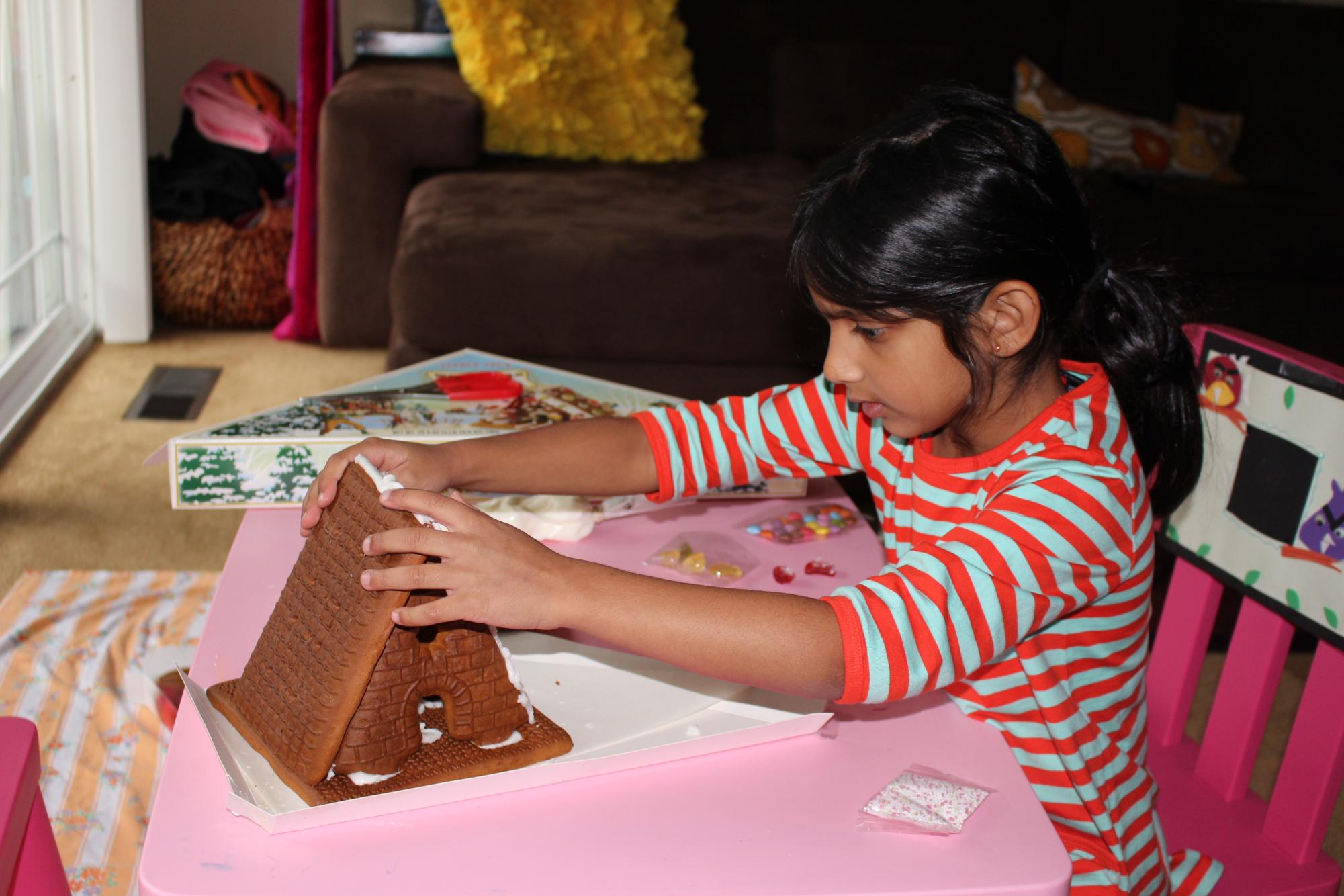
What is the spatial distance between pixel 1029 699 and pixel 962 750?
15 cm

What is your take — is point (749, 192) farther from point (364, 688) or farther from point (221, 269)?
point (364, 688)

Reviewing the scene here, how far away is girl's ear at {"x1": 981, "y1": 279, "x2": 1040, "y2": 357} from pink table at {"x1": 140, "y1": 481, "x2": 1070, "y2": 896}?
0.26 metres

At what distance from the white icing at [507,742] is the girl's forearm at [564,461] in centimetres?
29

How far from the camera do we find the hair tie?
2.92 feet

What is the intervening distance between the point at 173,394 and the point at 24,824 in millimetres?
1828

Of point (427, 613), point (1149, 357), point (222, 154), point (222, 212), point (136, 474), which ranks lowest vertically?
point (136, 474)

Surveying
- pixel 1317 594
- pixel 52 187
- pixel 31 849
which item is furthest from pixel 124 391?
pixel 1317 594

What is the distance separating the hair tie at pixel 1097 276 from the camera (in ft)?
2.92

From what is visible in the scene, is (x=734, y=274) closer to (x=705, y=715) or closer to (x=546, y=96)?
(x=546, y=96)

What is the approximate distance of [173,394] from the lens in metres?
2.47

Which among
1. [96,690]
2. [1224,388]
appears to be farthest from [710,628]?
[96,690]

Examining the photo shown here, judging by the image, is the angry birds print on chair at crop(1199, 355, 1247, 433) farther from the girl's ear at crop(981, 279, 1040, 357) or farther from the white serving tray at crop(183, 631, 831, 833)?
the white serving tray at crop(183, 631, 831, 833)

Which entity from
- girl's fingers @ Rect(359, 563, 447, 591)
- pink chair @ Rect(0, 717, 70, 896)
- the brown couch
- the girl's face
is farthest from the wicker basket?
girl's fingers @ Rect(359, 563, 447, 591)

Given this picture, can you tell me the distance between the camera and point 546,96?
2619mm
